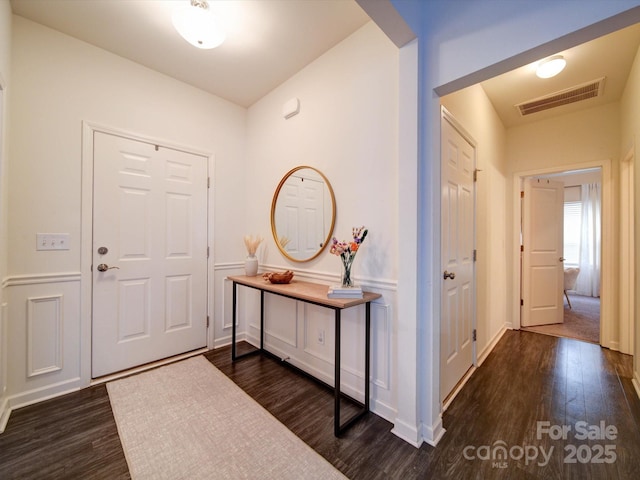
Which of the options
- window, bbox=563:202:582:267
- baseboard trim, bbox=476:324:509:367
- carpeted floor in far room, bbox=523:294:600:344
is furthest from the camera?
window, bbox=563:202:582:267

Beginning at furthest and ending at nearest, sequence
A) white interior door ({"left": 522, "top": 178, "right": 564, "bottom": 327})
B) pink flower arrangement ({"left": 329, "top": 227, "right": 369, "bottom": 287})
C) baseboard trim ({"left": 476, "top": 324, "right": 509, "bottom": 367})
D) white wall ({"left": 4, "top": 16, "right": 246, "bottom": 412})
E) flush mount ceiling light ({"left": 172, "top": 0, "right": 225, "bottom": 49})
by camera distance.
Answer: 1. white interior door ({"left": 522, "top": 178, "right": 564, "bottom": 327})
2. baseboard trim ({"left": 476, "top": 324, "right": 509, "bottom": 367})
3. white wall ({"left": 4, "top": 16, "right": 246, "bottom": 412})
4. pink flower arrangement ({"left": 329, "top": 227, "right": 369, "bottom": 287})
5. flush mount ceiling light ({"left": 172, "top": 0, "right": 225, "bottom": 49})

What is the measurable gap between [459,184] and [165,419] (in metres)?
2.70

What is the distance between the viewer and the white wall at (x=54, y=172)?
1.83 meters

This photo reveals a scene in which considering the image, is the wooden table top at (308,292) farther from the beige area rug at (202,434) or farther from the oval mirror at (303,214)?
the beige area rug at (202,434)

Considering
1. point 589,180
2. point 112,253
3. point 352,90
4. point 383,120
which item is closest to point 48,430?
point 112,253

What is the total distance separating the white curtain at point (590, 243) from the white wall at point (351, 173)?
20.6 ft

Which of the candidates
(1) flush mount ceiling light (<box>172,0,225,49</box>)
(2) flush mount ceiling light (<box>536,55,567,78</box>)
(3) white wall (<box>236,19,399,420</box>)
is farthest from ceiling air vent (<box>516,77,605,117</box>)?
(1) flush mount ceiling light (<box>172,0,225,49</box>)

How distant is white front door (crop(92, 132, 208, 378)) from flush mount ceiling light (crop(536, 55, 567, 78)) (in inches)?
127

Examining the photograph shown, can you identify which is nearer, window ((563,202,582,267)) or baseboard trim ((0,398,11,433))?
baseboard trim ((0,398,11,433))

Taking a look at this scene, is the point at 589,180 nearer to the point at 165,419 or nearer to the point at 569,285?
the point at 569,285

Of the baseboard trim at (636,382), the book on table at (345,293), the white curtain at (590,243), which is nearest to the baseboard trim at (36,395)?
the book on table at (345,293)

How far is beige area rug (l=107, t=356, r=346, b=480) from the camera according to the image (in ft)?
4.36

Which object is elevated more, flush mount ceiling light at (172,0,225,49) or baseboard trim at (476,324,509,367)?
flush mount ceiling light at (172,0,225,49)

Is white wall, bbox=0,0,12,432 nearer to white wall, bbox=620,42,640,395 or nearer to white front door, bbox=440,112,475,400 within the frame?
white front door, bbox=440,112,475,400
